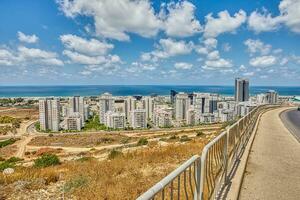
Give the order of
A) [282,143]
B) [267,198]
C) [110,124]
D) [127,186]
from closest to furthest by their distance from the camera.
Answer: [267,198] → [127,186] → [282,143] → [110,124]

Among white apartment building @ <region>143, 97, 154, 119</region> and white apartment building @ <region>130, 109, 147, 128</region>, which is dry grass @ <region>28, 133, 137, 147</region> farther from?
white apartment building @ <region>143, 97, 154, 119</region>

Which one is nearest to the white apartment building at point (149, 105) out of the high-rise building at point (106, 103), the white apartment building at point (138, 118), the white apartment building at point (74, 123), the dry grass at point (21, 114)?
the high-rise building at point (106, 103)

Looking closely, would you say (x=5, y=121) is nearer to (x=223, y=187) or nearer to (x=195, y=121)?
(x=195, y=121)

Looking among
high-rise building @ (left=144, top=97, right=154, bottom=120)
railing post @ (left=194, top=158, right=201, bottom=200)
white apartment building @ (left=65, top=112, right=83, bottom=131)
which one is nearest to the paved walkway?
railing post @ (left=194, top=158, right=201, bottom=200)

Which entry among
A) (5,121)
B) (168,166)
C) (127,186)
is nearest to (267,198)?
(127,186)

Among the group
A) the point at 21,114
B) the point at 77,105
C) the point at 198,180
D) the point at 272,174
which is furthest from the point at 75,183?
the point at 21,114
